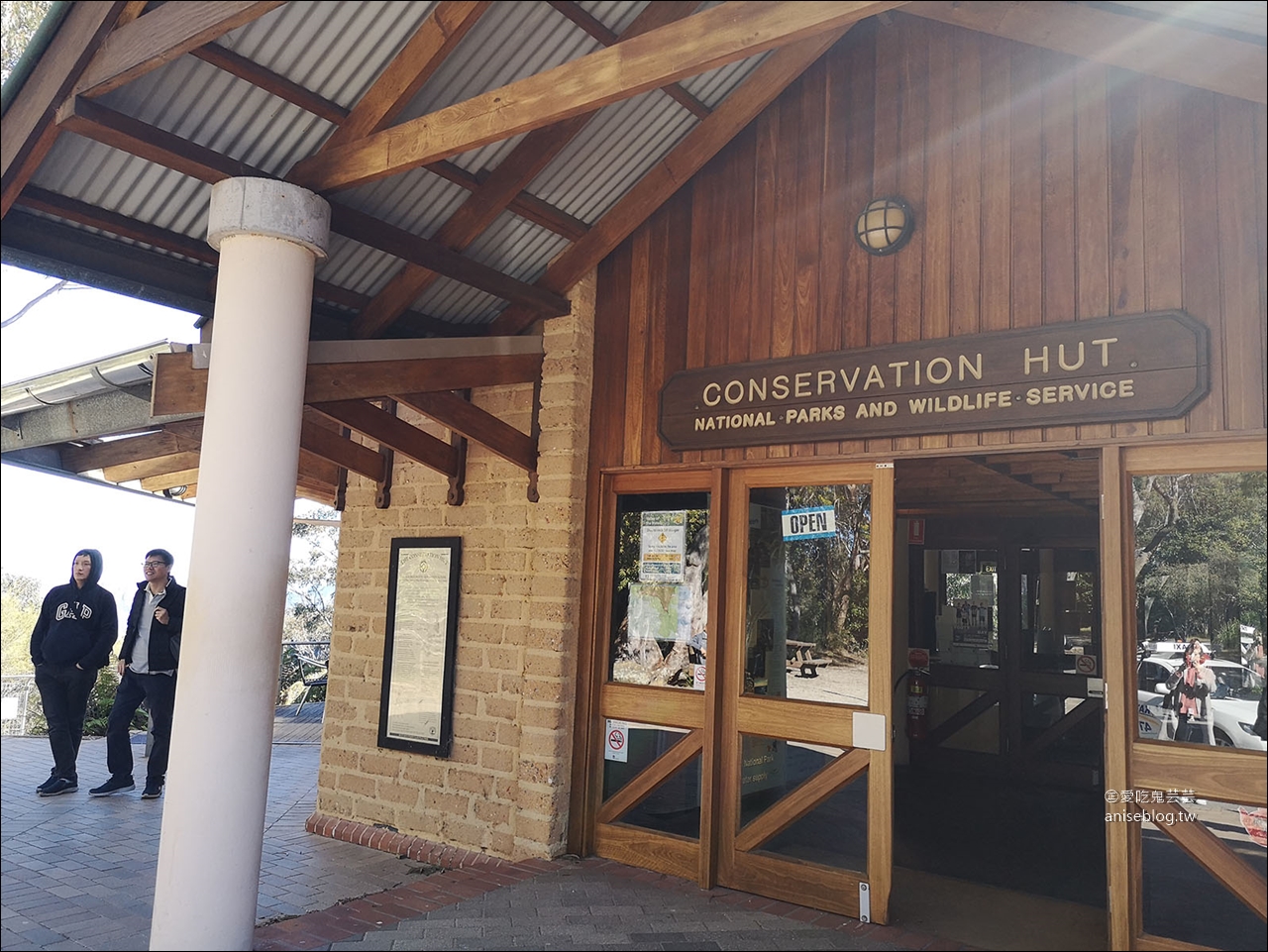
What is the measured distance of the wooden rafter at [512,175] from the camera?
4871mm

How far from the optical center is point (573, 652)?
19.3 feet

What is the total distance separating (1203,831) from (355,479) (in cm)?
565

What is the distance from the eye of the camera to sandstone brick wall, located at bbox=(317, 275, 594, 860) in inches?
229

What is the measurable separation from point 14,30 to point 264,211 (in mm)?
1283

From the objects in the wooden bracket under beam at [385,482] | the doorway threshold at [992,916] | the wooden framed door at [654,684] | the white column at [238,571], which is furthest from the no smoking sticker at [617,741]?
the wooden bracket under beam at [385,482]

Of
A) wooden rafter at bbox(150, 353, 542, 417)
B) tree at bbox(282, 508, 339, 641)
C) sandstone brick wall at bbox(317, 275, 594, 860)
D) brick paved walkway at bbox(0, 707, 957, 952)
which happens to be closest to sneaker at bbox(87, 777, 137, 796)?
brick paved walkway at bbox(0, 707, 957, 952)

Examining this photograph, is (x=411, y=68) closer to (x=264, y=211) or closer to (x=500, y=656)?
(x=264, y=211)

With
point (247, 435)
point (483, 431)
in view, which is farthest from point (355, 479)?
point (247, 435)

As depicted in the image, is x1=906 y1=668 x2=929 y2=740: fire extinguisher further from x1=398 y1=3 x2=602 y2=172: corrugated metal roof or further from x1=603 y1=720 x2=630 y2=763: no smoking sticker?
x1=398 y1=3 x2=602 y2=172: corrugated metal roof

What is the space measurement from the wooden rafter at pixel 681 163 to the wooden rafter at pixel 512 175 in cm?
74

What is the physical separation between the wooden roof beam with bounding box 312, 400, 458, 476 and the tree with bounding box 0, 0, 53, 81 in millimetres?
2001

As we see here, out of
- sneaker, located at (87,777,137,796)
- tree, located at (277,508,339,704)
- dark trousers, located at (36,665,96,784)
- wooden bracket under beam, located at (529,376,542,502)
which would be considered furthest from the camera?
tree, located at (277,508,339,704)

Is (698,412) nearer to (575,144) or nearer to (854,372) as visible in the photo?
(854,372)

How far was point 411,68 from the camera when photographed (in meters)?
4.30
